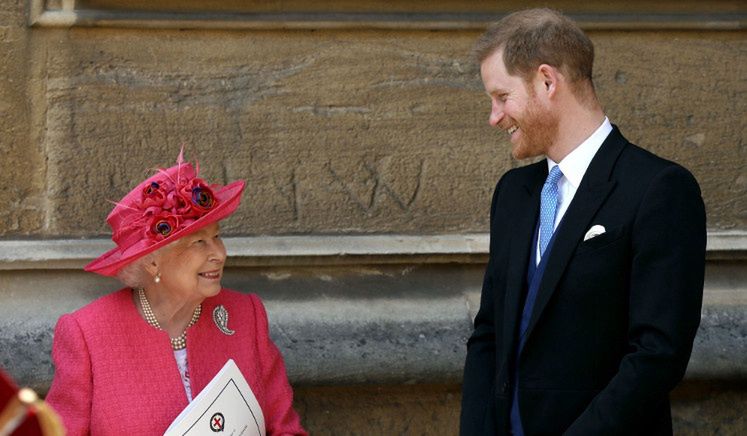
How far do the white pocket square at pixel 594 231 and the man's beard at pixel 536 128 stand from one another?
26cm

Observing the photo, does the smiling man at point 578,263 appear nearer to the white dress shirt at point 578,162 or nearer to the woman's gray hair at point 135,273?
the white dress shirt at point 578,162

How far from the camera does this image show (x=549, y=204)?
3.14 metres

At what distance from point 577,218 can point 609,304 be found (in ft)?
0.65

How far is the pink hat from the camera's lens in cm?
331

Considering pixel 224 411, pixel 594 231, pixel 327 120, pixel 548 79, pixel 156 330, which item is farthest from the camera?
pixel 327 120

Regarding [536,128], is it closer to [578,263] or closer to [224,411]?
[578,263]

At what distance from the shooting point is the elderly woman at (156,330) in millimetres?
3307

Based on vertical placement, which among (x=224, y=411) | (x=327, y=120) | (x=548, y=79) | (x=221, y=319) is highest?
(x=548, y=79)

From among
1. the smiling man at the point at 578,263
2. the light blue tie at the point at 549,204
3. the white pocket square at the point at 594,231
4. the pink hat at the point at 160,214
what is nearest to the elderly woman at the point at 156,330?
the pink hat at the point at 160,214

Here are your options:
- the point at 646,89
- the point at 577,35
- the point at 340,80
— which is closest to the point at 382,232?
the point at 340,80

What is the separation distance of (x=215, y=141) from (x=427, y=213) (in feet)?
2.38

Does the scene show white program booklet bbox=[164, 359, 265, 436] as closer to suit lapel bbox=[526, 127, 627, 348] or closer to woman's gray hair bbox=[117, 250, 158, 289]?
woman's gray hair bbox=[117, 250, 158, 289]

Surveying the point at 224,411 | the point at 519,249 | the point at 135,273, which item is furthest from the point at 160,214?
the point at 519,249

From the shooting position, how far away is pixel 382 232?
14.8ft
